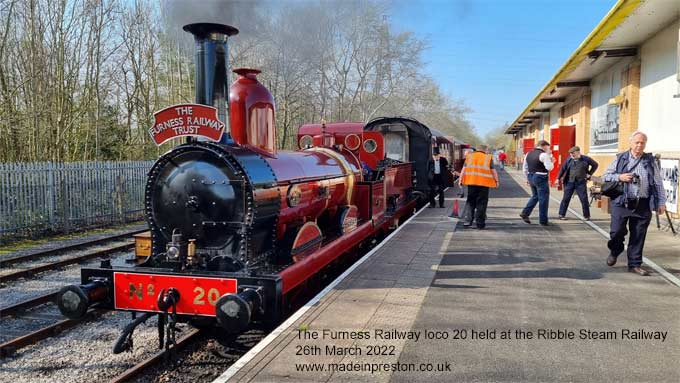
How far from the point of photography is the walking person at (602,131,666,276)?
565 cm

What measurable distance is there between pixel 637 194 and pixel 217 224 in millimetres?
4530

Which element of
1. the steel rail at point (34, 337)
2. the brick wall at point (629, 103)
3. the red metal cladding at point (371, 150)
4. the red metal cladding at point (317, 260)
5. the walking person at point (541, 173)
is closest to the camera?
the red metal cladding at point (317, 260)

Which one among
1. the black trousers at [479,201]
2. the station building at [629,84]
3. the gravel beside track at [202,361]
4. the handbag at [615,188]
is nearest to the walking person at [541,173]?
the black trousers at [479,201]

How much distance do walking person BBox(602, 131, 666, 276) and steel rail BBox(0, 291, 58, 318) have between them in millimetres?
6769

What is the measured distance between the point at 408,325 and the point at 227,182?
6.46 feet

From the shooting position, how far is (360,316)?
438cm

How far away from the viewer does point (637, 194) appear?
5.63 metres

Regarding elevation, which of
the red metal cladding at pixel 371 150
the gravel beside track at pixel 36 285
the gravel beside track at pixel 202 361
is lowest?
the gravel beside track at pixel 202 361

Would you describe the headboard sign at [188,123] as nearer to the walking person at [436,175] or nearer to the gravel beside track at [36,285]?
the gravel beside track at [36,285]

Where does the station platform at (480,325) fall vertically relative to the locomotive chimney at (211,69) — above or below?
below

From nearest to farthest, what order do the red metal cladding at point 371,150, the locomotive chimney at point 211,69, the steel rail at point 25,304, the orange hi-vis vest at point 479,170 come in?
the locomotive chimney at point 211,69, the steel rail at point 25,304, the red metal cladding at point 371,150, the orange hi-vis vest at point 479,170

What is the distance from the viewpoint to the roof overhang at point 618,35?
877 centimetres

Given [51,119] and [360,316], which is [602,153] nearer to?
[360,316]

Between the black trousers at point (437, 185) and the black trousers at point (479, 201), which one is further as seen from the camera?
the black trousers at point (437, 185)
